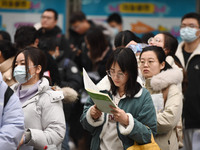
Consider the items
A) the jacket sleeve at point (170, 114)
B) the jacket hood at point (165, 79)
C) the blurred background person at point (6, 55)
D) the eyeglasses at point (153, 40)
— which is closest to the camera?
the jacket sleeve at point (170, 114)

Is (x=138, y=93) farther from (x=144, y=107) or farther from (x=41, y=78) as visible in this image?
(x=41, y=78)

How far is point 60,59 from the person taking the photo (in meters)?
7.31

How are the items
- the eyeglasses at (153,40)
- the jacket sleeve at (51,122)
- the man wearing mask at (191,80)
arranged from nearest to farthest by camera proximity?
the jacket sleeve at (51,122) → the eyeglasses at (153,40) → the man wearing mask at (191,80)

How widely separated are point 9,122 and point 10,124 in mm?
19

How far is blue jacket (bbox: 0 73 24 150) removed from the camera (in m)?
3.91

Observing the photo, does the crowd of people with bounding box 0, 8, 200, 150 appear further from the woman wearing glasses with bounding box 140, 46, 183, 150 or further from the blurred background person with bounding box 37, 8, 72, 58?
the blurred background person with bounding box 37, 8, 72, 58

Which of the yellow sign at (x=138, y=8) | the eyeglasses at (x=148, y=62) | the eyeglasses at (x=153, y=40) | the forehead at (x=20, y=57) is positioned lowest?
the yellow sign at (x=138, y=8)

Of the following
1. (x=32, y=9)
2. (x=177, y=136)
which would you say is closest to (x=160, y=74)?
(x=177, y=136)

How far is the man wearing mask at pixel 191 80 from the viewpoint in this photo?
23.1 ft

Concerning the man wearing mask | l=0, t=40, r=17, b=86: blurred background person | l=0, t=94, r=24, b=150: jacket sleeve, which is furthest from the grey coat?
the man wearing mask

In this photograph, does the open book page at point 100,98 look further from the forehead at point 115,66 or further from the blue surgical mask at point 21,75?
the blue surgical mask at point 21,75

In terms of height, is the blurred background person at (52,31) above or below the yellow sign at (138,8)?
below

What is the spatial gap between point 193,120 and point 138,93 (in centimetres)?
293

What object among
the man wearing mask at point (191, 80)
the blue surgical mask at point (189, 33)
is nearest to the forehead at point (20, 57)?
the man wearing mask at point (191, 80)
